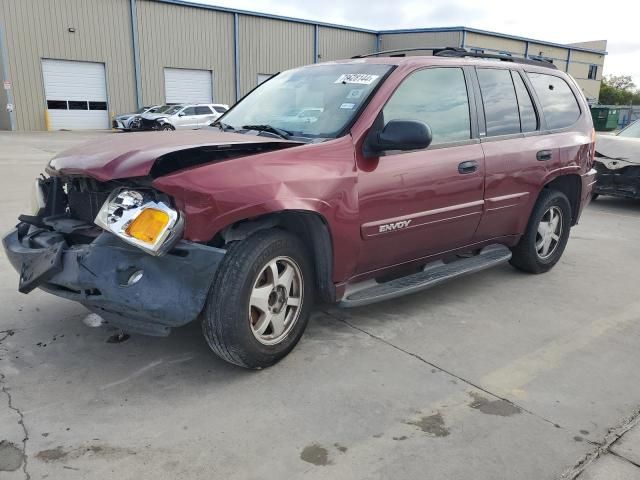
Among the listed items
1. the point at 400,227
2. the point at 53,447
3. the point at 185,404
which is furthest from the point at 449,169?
the point at 53,447

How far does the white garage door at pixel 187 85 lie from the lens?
31906mm

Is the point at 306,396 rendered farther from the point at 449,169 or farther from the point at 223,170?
the point at 449,169

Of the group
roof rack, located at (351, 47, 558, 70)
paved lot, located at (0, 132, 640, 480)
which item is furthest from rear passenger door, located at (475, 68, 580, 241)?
paved lot, located at (0, 132, 640, 480)

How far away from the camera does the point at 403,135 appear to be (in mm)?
3297

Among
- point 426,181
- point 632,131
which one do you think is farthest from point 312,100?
point 632,131

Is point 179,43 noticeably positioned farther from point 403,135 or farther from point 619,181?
point 403,135

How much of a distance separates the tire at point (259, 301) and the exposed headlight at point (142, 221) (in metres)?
0.34

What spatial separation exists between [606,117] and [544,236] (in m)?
37.9

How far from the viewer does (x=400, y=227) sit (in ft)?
12.1

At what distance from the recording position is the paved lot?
7.96 ft

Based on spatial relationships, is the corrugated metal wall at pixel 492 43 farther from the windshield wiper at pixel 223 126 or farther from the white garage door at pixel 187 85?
the windshield wiper at pixel 223 126

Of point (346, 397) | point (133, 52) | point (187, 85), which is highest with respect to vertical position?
point (133, 52)

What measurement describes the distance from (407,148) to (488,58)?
1883mm

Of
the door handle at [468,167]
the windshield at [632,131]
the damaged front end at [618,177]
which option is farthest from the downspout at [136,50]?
the door handle at [468,167]
